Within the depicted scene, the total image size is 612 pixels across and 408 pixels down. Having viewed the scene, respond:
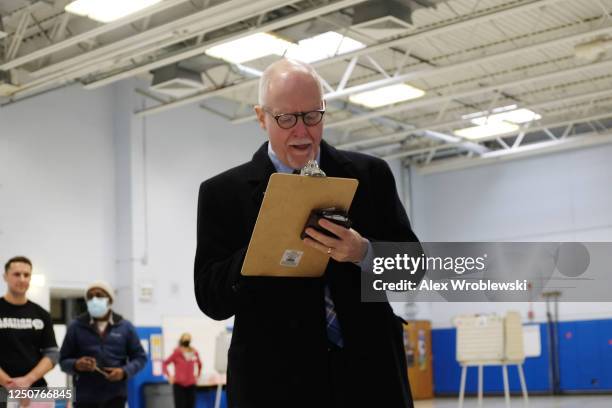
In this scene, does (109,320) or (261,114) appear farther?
(109,320)

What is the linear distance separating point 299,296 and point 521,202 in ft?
72.4

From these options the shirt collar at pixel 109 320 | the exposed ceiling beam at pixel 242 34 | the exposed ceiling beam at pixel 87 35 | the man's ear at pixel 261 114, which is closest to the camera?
the man's ear at pixel 261 114

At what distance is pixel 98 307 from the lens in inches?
296

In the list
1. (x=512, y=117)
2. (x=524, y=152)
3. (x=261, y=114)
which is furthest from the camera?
(x=524, y=152)

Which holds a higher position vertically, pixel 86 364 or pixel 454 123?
pixel 454 123

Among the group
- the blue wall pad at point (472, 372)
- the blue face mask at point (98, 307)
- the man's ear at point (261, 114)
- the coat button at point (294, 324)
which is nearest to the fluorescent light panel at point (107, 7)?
the blue face mask at point (98, 307)

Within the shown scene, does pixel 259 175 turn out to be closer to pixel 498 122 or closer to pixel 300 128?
pixel 300 128

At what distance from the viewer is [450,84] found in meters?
18.7

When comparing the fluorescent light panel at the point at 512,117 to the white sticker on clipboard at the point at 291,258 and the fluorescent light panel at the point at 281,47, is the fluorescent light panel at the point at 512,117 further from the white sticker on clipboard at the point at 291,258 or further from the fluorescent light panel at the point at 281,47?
the white sticker on clipboard at the point at 291,258

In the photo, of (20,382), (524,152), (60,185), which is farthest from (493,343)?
(524,152)

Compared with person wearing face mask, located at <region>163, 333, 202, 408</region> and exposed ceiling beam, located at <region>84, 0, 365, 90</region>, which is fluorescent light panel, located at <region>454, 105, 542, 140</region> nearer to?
exposed ceiling beam, located at <region>84, 0, 365, 90</region>

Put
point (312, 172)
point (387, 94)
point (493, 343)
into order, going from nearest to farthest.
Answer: point (312, 172) < point (493, 343) < point (387, 94)

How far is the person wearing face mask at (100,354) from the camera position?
7031 millimetres
